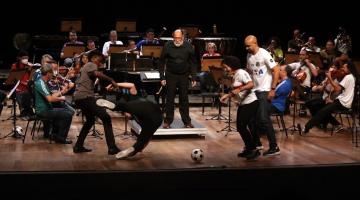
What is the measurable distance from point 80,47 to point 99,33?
4.43m

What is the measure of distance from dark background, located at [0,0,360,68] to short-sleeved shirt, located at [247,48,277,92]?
34.6ft

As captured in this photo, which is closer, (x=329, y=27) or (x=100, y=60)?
(x=100, y=60)

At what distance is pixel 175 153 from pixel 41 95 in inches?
96.9

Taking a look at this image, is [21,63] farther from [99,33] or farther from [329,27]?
[329,27]

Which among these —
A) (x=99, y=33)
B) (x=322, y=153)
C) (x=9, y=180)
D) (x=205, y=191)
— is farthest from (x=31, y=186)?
(x=99, y=33)

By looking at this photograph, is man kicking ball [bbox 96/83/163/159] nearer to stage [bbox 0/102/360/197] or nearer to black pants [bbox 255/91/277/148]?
stage [bbox 0/102/360/197]

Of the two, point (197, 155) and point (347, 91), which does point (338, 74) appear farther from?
point (197, 155)

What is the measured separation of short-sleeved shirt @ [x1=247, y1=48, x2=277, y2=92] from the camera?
9.48m

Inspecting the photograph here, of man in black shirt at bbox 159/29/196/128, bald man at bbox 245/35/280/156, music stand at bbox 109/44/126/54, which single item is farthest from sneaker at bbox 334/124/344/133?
music stand at bbox 109/44/126/54

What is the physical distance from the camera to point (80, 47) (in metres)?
15.4

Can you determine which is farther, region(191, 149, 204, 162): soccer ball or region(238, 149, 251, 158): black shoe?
region(238, 149, 251, 158): black shoe

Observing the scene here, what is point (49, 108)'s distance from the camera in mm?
10773

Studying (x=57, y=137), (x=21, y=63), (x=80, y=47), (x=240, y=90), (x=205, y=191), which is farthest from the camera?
(x=80, y=47)

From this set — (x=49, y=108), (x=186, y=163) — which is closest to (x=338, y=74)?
(x=186, y=163)
